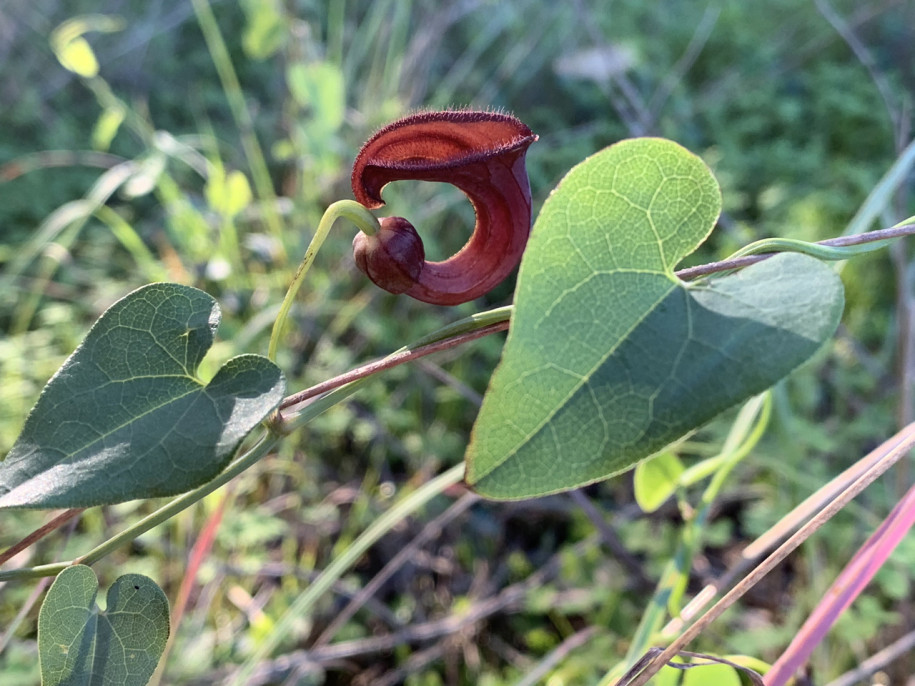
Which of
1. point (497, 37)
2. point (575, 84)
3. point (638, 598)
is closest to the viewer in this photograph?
point (638, 598)

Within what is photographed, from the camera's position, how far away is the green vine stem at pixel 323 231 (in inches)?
10.9

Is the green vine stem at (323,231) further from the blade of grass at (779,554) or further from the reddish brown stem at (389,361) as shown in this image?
the blade of grass at (779,554)

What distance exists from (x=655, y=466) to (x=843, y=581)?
0.16 metres

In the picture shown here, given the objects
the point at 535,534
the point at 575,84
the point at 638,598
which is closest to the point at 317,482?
Answer: the point at 535,534

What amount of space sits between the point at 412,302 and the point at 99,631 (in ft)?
3.94

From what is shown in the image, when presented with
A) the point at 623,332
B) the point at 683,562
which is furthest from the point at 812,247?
the point at 683,562

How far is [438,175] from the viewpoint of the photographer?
0.30 meters

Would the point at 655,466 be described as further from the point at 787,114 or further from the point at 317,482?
the point at 787,114

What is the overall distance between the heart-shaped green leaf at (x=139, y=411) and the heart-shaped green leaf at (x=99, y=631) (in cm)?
6

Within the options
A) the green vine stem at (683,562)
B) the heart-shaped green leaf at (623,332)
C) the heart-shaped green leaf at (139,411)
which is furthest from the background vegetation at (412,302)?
the heart-shaped green leaf at (623,332)

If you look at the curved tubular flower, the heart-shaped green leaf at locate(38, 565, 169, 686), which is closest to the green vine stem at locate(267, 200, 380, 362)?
the curved tubular flower

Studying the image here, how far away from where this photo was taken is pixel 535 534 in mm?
1184

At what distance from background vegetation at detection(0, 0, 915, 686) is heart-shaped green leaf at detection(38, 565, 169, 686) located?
0.18 metres

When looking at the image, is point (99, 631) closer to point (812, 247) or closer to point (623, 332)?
point (623, 332)
